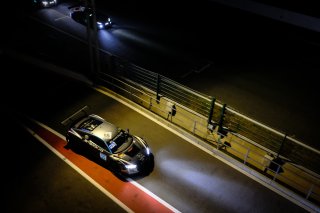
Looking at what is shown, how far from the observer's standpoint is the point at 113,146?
1498cm

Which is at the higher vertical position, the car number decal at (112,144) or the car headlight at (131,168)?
the car number decal at (112,144)

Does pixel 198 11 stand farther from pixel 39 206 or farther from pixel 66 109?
pixel 39 206

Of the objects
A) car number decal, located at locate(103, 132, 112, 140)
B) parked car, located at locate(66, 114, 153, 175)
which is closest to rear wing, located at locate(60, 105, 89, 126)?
parked car, located at locate(66, 114, 153, 175)

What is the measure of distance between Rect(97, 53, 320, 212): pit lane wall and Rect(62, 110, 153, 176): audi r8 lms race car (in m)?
3.16

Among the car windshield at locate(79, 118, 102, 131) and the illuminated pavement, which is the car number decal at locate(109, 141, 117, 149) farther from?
the illuminated pavement

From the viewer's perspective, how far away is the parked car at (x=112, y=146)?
Result: 1475 centimetres

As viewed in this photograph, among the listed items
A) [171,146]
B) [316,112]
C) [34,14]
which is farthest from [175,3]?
[171,146]

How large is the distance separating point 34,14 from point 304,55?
23.7 metres

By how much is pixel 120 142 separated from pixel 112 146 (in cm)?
47

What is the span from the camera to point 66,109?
19.1m

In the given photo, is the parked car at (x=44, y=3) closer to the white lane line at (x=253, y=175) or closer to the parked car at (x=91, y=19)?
the parked car at (x=91, y=19)

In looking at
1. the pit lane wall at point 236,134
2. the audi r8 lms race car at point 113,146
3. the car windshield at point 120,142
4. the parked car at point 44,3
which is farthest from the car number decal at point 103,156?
the parked car at point 44,3

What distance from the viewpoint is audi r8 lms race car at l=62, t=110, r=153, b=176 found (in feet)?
48.4

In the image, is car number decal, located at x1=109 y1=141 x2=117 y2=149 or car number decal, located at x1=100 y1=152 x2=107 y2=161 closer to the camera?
car number decal, located at x1=109 y1=141 x2=117 y2=149
